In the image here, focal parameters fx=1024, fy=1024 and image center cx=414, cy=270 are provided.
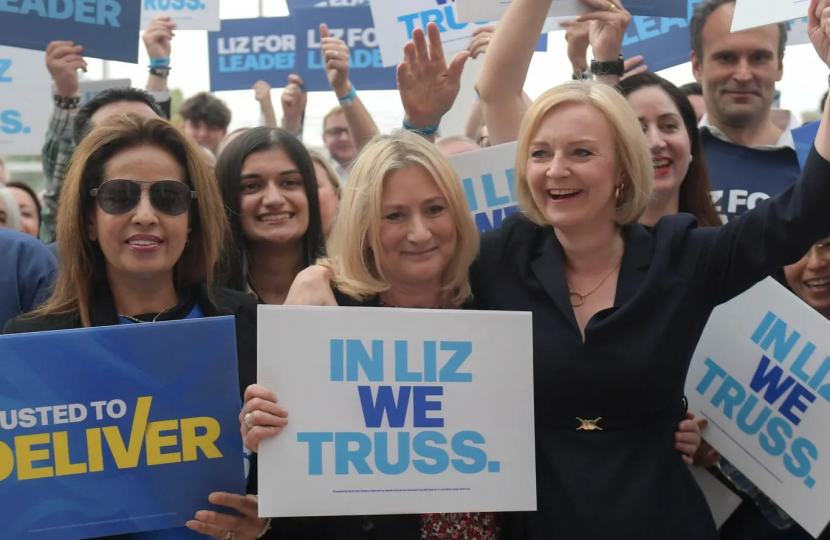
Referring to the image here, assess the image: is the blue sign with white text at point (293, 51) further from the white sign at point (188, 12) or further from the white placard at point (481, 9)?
the white placard at point (481, 9)

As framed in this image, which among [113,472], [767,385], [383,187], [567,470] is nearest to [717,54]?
[767,385]

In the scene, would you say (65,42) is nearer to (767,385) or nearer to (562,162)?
(562,162)

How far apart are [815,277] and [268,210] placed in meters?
2.25

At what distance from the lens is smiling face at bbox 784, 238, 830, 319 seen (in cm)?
392

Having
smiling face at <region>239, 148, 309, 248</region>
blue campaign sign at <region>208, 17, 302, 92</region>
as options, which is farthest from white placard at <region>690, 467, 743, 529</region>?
blue campaign sign at <region>208, 17, 302, 92</region>

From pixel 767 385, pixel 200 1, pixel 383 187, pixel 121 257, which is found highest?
pixel 200 1

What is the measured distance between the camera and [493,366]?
321 cm

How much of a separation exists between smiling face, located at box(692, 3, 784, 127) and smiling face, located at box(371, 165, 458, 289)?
2.30m

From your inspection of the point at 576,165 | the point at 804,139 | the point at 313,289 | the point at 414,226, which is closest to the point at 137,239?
the point at 313,289

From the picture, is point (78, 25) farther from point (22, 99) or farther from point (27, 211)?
point (22, 99)

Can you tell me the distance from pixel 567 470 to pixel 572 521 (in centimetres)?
15

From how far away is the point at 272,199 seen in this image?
4.42m

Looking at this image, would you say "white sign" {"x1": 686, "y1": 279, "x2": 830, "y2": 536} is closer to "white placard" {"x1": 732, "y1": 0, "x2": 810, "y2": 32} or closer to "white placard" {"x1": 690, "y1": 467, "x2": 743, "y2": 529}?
"white placard" {"x1": 690, "y1": 467, "x2": 743, "y2": 529}

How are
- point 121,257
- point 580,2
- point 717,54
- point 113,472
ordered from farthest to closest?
point 717,54
point 580,2
point 121,257
point 113,472
